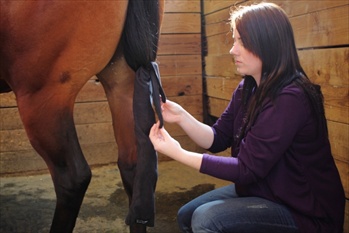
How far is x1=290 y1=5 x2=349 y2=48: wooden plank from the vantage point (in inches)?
59.7

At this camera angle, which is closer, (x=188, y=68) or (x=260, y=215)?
(x=260, y=215)

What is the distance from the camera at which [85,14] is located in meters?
1.15

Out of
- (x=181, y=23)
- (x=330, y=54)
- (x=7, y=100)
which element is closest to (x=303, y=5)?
(x=330, y=54)

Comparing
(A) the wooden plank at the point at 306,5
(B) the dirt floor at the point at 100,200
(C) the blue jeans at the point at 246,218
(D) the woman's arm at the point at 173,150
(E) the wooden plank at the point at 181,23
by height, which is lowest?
(B) the dirt floor at the point at 100,200

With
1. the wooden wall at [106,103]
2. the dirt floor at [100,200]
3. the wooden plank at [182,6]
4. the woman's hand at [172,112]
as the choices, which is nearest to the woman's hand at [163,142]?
the woman's hand at [172,112]

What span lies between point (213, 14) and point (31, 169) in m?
1.75

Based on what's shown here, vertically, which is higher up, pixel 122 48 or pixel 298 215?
pixel 122 48

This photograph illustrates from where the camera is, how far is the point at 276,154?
3.34 ft

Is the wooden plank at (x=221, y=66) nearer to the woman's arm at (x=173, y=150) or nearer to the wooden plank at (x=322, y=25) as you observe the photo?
the wooden plank at (x=322, y=25)

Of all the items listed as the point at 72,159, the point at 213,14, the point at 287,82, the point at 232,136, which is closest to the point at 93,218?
the point at 72,159

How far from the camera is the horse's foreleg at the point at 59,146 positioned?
1.20 metres

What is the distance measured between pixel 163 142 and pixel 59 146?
38cm

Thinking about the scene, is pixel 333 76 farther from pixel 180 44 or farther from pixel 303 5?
pixel 180 44

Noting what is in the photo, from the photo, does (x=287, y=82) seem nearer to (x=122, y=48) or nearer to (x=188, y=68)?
(x=122, y=48)
